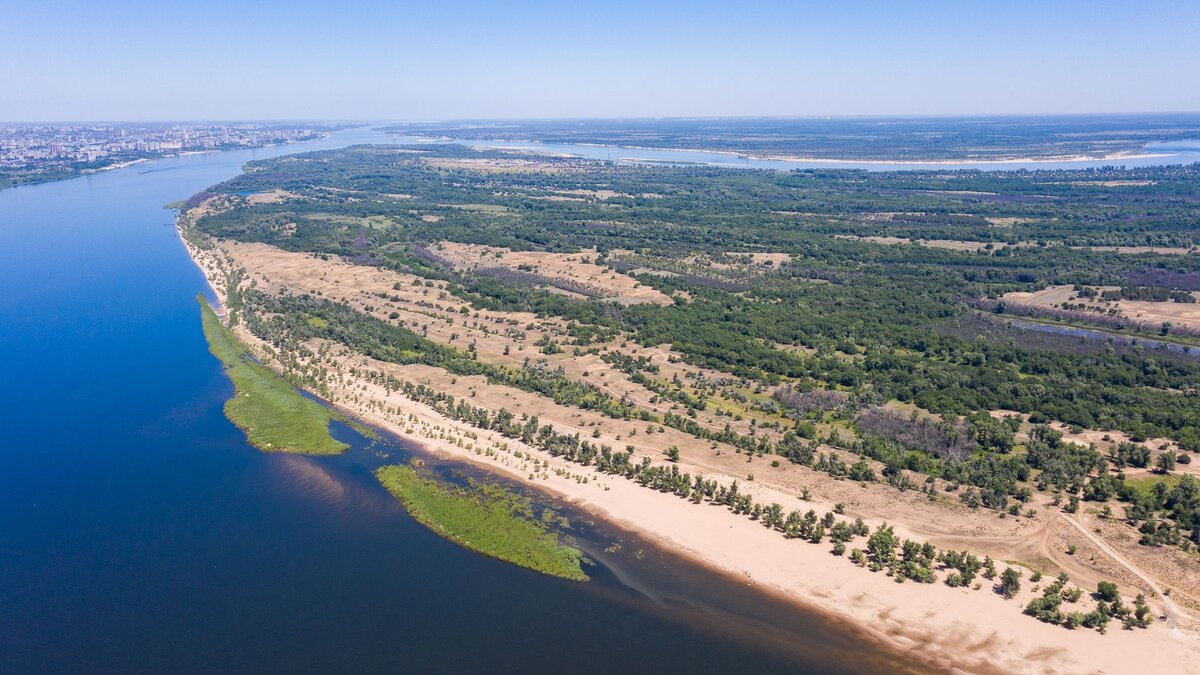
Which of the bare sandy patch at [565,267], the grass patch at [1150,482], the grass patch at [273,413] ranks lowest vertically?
the grass patch at [273,413]

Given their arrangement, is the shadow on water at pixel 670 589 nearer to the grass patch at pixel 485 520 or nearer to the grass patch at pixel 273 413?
the grass patch at pixel 485 520

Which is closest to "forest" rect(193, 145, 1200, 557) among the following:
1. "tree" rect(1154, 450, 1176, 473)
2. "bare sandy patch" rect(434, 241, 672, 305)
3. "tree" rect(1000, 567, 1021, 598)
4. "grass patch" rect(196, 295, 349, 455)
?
"tree" rect(1154, 450, 1176, 473)

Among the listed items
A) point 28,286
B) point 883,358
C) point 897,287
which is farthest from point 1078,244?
point 28,286

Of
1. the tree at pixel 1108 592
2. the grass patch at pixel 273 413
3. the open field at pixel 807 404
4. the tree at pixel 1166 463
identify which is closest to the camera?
the tree at pixel 1108 592

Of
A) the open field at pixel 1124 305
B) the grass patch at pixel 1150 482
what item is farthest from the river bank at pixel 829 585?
the open field at pixel 1124 305

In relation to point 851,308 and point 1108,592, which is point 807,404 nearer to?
point 1108,592

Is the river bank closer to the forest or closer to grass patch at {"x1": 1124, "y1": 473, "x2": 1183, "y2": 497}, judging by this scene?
the forest

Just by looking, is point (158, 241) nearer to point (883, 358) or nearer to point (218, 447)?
point (218, 447)
